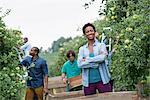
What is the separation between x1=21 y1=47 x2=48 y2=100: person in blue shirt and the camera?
9.53 meters

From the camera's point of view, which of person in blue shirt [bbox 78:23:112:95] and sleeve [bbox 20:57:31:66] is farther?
sleeve [bbox 20:57:31:66]

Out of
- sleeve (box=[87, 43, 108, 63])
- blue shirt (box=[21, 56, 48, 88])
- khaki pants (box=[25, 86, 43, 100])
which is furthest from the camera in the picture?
khaki pants (box=[25, 86, 43, 100])

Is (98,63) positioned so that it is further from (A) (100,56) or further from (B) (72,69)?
(B) (72,69)

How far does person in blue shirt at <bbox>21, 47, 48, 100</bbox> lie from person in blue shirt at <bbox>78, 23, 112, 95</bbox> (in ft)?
7.62

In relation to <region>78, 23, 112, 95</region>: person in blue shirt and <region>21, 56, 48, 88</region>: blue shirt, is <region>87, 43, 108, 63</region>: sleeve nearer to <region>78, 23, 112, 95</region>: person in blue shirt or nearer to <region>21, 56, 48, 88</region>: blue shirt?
<region>78, 23, 112, 95</region>: person in blue shirt

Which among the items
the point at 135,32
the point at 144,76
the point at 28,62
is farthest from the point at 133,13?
the point at 28,62

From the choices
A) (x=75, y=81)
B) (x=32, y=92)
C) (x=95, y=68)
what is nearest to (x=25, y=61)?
(x=32, y=92)

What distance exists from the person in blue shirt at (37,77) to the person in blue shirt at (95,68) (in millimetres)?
2324

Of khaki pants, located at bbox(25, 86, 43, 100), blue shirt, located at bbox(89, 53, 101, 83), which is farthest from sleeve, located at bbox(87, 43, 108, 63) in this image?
khaki pants, located at bbox(25, 86, 43, 100)

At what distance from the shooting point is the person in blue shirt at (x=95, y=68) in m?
7.19

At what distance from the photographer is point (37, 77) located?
956 centimetres

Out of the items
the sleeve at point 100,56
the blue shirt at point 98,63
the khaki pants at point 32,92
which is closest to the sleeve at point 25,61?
the khaki pants at point 32,92

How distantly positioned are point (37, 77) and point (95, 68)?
8.25 feet

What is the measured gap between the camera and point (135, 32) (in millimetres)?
6723
